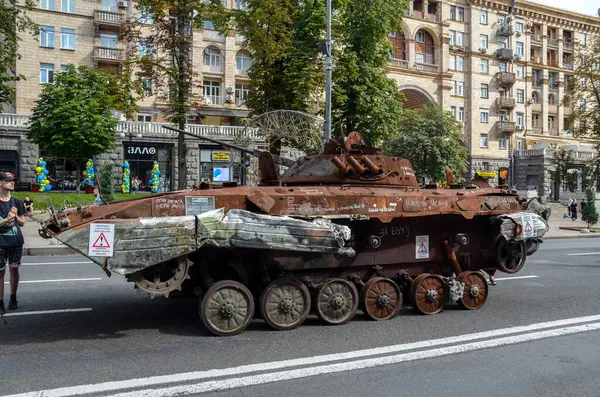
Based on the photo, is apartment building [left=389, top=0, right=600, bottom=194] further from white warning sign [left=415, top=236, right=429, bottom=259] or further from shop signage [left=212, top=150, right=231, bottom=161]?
white warning sign [left=415, top=236, right=429, bottom=259]

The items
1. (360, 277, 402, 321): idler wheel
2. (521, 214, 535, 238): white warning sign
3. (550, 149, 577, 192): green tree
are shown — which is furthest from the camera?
(550, 149, 577, 192): green tree

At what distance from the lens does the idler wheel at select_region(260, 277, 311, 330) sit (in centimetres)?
728

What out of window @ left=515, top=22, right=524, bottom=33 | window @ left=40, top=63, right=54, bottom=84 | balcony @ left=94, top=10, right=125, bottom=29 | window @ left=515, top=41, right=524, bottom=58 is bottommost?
window @ left=40, top=63, right=54, bottom=84

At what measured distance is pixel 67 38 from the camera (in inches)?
1431

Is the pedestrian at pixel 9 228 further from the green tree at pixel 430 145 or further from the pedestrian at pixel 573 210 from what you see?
the pedestrian at pixel 573 210

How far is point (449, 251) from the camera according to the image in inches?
344

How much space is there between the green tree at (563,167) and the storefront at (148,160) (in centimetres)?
3353

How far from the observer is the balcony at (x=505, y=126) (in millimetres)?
53856

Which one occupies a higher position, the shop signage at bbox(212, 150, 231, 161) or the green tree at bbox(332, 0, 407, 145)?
the green tree at bbox(332, 0, 407, 145)

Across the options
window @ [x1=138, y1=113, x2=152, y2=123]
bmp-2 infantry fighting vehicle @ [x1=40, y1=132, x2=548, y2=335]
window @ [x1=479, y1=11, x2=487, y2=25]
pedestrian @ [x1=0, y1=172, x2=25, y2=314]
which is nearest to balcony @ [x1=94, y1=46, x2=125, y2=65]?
window @ [x1=138, y1=113, x2=152, y2=123]

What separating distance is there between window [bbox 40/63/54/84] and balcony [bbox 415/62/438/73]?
30.5 metres

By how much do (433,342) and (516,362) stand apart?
1060 mm

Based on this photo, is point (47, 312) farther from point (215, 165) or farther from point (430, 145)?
point (215, 165)

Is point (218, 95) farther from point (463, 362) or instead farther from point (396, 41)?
point (463, 362)
